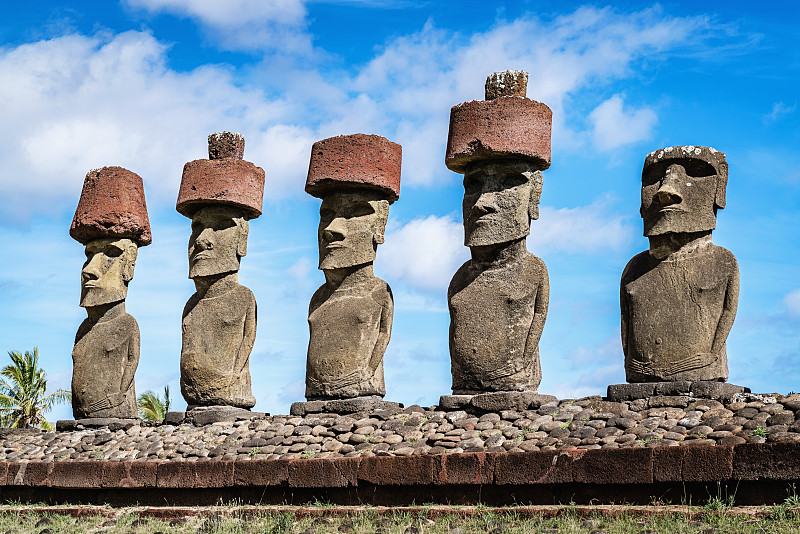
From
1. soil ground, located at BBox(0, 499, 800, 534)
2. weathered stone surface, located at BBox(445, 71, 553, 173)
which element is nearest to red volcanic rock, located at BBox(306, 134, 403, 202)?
weathered stone surface, located at BBox(445, 71, 553, 173)

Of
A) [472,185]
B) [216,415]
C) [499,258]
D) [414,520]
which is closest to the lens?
[414,520]

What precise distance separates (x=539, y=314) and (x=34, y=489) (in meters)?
6.81

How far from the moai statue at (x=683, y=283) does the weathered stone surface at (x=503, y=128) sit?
142 cm

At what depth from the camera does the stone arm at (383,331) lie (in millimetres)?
13539

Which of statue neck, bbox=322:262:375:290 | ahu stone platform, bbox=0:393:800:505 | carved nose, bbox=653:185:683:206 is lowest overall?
ahu stone platform, bbox=0:393:800:505

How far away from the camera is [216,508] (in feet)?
37.9

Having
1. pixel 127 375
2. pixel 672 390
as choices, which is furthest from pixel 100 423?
pixel 672 390

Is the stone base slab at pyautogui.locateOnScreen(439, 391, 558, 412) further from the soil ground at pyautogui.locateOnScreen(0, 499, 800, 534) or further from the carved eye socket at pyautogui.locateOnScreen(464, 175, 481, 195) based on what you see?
the carved eye socket at pyautogui.locateOnScreen(464, 175, 481, 195)

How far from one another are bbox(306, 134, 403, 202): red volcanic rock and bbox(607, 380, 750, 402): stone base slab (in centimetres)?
411

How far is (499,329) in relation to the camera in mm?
12242

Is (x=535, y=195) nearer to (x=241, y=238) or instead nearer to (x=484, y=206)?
(x=484, y=206)

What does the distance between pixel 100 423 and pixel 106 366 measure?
84cm

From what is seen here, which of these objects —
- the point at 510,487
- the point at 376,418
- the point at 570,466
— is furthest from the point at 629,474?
the point at 376,418

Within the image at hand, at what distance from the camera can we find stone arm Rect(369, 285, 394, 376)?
13.5m
